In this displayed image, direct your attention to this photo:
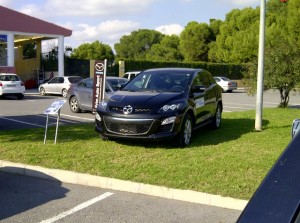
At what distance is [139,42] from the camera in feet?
320

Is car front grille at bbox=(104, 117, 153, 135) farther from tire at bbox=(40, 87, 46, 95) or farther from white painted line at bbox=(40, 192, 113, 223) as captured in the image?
tire at bbox=(40, 87, 46, 95)

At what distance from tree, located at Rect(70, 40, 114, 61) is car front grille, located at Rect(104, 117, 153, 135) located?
215 ft

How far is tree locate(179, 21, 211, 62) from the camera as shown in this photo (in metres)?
62.7

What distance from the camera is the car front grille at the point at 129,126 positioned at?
762 cm

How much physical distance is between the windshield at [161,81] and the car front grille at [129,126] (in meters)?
1.24

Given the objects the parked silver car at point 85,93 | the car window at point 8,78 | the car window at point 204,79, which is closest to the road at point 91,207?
the car window at point 204,79

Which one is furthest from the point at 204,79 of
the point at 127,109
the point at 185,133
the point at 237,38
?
the point at 237,38

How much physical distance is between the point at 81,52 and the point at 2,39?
46059mm

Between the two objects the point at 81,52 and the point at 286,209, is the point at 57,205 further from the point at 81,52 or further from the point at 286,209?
the point at 81,52

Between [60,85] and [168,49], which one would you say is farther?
[168,49]

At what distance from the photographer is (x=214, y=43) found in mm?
61438

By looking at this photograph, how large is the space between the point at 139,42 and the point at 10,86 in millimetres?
76949

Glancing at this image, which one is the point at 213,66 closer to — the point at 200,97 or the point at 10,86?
the point at 10,86

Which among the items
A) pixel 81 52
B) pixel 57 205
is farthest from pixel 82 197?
pixel 81 52
